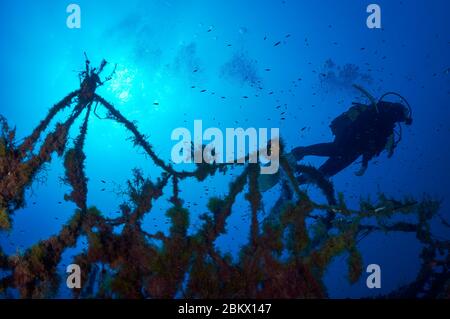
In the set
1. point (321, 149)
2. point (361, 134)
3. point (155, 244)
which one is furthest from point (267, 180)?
point (361, 134)

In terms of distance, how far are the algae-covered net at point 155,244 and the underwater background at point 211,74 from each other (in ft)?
59.0

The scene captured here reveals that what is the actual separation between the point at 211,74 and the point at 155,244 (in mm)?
44228

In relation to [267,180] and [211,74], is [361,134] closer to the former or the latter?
[267,180]

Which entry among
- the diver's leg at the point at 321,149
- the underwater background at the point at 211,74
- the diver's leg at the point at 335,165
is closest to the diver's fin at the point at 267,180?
the diver's leg at the point at 321,149

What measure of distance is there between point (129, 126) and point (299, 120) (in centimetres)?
5305

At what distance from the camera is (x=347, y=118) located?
6988mm

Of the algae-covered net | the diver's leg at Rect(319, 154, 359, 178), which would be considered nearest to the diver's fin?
the algae-covered net

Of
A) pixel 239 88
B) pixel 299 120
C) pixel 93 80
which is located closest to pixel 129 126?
pixel 93 80

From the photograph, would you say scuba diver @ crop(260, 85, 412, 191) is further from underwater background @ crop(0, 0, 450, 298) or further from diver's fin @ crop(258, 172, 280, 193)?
underwater background @ crop(0, 0, 450, 298)

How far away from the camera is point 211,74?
46781mm

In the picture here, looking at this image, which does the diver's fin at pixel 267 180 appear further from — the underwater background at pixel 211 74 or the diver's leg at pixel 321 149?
the underwater background at pixel 211 74

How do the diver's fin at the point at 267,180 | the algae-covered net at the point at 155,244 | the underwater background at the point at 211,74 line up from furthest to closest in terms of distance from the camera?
the underwater background at the point at 211,74 < the diver's fin at the point at 267,180 < the algae-covered net at the point at 155,244

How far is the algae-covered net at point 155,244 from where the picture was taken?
4293mm
